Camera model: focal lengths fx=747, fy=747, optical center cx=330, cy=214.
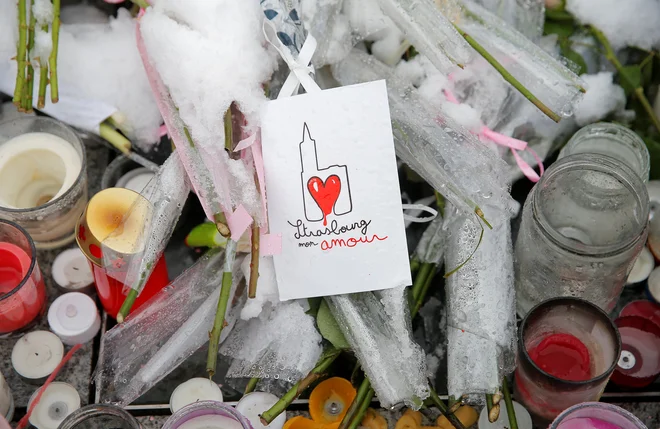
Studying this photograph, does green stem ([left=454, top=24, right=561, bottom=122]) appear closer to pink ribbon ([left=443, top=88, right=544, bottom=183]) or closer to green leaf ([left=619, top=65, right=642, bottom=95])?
pink ribbon ([left=443, top=88, right=544, bottom=183])

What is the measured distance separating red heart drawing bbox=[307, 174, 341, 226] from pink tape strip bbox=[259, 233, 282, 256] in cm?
6

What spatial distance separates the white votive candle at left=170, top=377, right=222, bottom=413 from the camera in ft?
2.77

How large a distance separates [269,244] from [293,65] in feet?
0.64

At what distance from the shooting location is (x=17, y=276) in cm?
86

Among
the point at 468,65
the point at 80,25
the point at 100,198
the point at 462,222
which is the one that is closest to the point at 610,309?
the point at 462,222

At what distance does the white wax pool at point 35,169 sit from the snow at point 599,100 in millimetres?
631

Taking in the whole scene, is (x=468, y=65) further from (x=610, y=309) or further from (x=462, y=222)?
(x=610, y=309)

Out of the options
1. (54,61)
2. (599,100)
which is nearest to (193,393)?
(54,61)

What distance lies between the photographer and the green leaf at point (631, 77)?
3.13ft

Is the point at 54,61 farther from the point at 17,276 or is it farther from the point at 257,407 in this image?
the point at 257,407

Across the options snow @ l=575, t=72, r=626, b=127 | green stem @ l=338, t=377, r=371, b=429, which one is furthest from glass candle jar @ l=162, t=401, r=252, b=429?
snow @ l=575, t=72, r=626, b=127

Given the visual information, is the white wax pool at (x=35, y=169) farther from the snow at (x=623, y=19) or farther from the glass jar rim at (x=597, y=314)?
the snow at (x=623, y=19)

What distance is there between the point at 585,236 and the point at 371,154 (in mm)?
282

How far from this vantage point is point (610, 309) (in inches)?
34.9
